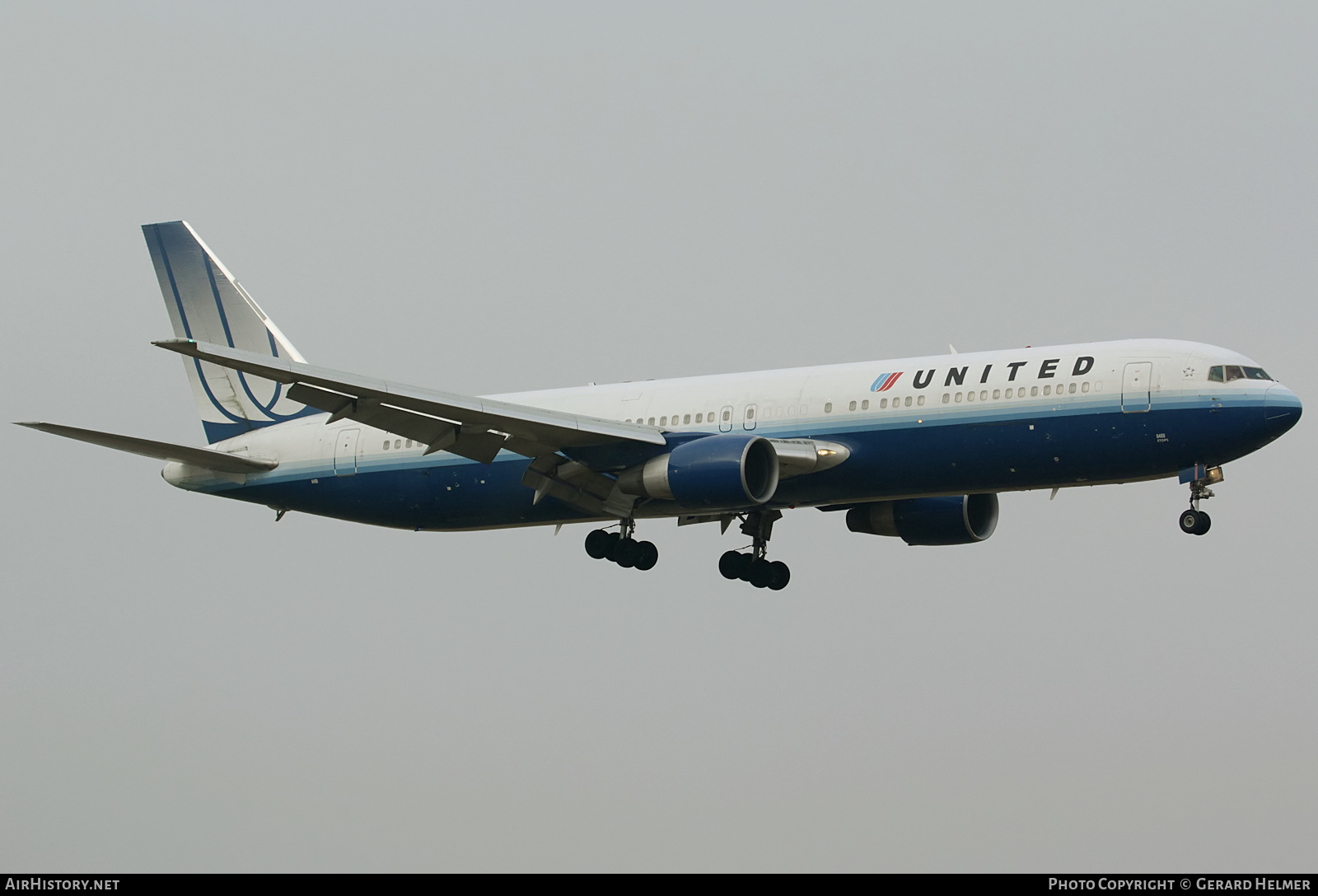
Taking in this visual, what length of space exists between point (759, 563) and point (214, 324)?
16.2 meters

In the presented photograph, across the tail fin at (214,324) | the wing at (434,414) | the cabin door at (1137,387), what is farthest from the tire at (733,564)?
the tail fin at (214,324)

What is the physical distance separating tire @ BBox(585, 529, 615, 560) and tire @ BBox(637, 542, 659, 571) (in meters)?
0.72

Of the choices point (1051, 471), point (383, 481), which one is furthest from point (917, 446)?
point (383, 481)

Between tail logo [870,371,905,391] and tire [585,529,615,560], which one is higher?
tail logo [870,371,905,391]

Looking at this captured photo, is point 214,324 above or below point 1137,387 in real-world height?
above

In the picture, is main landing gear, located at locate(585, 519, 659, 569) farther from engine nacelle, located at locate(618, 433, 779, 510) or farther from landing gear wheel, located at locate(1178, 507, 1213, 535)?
landing gear wheel, located at locate(1178, 507, 1213, 535)

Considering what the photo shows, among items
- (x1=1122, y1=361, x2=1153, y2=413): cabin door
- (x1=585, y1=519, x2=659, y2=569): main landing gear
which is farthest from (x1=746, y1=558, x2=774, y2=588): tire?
A: (x1=1122, y1=361, x2=1153, y2=413): cabin door

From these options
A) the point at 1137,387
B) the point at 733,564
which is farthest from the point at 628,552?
the point at 1137,387

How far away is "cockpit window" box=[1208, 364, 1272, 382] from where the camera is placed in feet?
122

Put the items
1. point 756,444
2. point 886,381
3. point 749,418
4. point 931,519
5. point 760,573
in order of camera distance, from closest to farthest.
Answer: point 756,444 → point 886,381 → point 749,418 → point 931,519 → point 760,573

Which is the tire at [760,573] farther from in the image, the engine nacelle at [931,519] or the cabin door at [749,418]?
the cabin door at [749,418]

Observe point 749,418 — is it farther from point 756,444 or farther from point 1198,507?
point 1198,507

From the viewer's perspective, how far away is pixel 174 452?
4400cm

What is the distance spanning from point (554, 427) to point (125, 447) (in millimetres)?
11049
